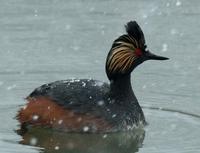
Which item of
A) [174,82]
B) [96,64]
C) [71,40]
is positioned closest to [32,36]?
[71,40]

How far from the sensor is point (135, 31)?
40.8 ft

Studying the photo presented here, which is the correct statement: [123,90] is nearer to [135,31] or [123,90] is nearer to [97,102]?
[97,102]

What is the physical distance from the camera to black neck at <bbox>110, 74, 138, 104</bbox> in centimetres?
1272

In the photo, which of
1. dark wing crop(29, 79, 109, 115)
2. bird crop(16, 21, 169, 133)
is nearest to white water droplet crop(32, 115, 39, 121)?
bird crop(16, 21, 169, 133)

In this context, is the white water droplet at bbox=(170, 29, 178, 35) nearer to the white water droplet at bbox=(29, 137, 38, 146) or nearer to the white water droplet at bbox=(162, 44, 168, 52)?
the white water droplet at bbox=(162, 44, 168, 52)

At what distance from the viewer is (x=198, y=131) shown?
40.0 feet

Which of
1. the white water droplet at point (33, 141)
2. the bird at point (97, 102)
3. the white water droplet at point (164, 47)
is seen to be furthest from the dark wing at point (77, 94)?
the white water droplet at point (164, 47)

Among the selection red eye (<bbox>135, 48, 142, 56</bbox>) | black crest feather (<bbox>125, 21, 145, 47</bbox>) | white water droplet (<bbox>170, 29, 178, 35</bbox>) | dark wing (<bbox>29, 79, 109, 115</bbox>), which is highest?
black crest feather (<bbox>125, 21, 145, 47</bbox>)

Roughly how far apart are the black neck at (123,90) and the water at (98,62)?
0.46 metres

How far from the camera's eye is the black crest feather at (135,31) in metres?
12.3

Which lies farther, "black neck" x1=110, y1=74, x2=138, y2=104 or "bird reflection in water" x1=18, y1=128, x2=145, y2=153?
"black neck" x1=110, y1=74, x2=138, y2=104

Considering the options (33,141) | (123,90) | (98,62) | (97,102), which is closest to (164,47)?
(98,62)

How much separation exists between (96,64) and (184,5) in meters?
4.78

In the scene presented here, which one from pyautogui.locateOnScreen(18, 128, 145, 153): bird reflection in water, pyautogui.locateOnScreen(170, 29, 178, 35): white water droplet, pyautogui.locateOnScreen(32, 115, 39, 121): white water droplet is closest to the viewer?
pyautogui.locateOnScreen(18, 128, 145, 153): bird reflection in water
